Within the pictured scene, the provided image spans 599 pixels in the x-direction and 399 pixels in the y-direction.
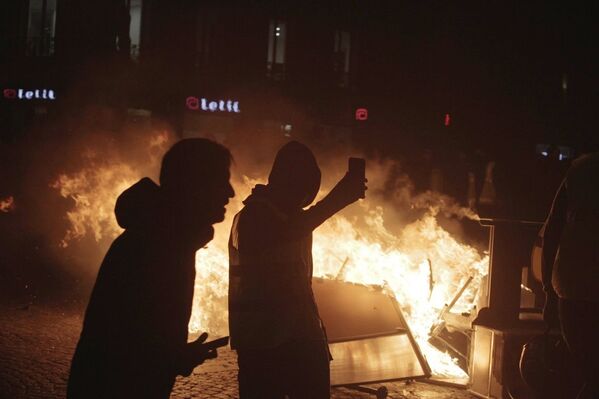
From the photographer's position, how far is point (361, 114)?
1172 inches

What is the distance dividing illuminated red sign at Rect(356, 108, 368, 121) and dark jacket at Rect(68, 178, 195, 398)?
27.7 meters

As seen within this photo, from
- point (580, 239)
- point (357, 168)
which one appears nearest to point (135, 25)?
point (357, 168)

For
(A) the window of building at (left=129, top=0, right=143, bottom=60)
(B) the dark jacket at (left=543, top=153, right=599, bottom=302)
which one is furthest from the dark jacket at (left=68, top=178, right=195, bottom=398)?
(A) the window of building at (left=129, top=0, right=143, bottom=60)

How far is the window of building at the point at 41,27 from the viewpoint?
95.3ft

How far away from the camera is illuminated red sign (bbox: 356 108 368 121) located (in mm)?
29628

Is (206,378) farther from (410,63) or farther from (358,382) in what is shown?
(410,63)

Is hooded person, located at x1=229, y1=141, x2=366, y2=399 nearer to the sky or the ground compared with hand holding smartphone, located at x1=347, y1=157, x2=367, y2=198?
nearer to the ground

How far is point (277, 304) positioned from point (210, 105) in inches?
998

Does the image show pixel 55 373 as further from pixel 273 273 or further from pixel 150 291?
pixel 150 291

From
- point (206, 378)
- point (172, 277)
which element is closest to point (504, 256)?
point (206, 378)

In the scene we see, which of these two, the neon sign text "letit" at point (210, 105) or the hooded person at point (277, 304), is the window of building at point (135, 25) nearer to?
the neon sign text "letit" at point (210, 105)

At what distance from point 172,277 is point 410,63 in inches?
Result: 1164

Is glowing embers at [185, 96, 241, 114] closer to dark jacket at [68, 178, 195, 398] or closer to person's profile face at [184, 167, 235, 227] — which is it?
person's profile face at [184, 167, 235, 227]

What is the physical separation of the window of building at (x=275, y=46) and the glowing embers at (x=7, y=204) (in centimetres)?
1221
